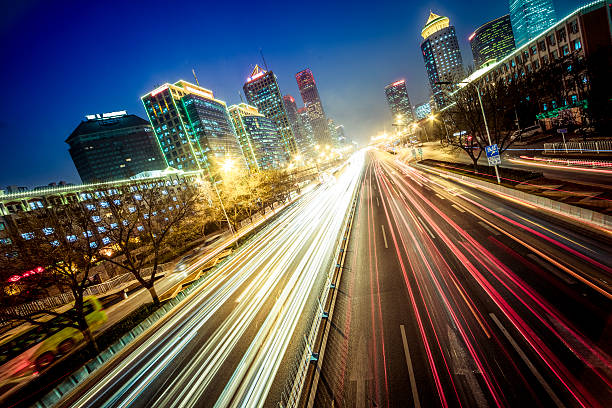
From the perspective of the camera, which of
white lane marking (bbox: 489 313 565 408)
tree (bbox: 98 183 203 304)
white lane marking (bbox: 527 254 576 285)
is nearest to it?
white lane marking (bbox: 489 313 565 408)

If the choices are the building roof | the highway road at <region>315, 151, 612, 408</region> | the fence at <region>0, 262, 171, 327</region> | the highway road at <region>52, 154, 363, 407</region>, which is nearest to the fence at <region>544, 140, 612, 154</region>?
the highway road at <region>315, 151, 612, 408</region>

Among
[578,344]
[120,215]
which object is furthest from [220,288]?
[578,344]

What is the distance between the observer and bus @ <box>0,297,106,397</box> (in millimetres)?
13047

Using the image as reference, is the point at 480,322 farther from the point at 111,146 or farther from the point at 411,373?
the point at 111,146

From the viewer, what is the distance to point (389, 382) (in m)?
6.70

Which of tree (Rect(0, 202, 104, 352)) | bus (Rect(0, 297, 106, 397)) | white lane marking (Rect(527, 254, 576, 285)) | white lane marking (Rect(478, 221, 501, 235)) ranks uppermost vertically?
tree (Rect(0, 202, 104, 352))

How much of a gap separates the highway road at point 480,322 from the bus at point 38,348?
1671 centimetres

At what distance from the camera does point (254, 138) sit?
167125 millimetres

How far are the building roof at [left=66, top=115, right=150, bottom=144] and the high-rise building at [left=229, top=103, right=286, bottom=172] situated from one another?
Answer: 76994 millimetres

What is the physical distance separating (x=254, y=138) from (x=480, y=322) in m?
173

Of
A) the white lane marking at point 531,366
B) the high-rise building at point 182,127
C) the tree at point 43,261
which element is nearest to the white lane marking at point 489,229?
the white lane marking at point 531,366

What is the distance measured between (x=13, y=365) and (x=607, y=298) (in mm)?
30911

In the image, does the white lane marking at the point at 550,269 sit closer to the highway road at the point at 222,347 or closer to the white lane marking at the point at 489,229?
the white lane marking at the point at 489,229

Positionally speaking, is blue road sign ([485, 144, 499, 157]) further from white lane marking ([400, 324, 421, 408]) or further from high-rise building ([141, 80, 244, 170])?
high-rise building ([141, 80, 244, 170])
